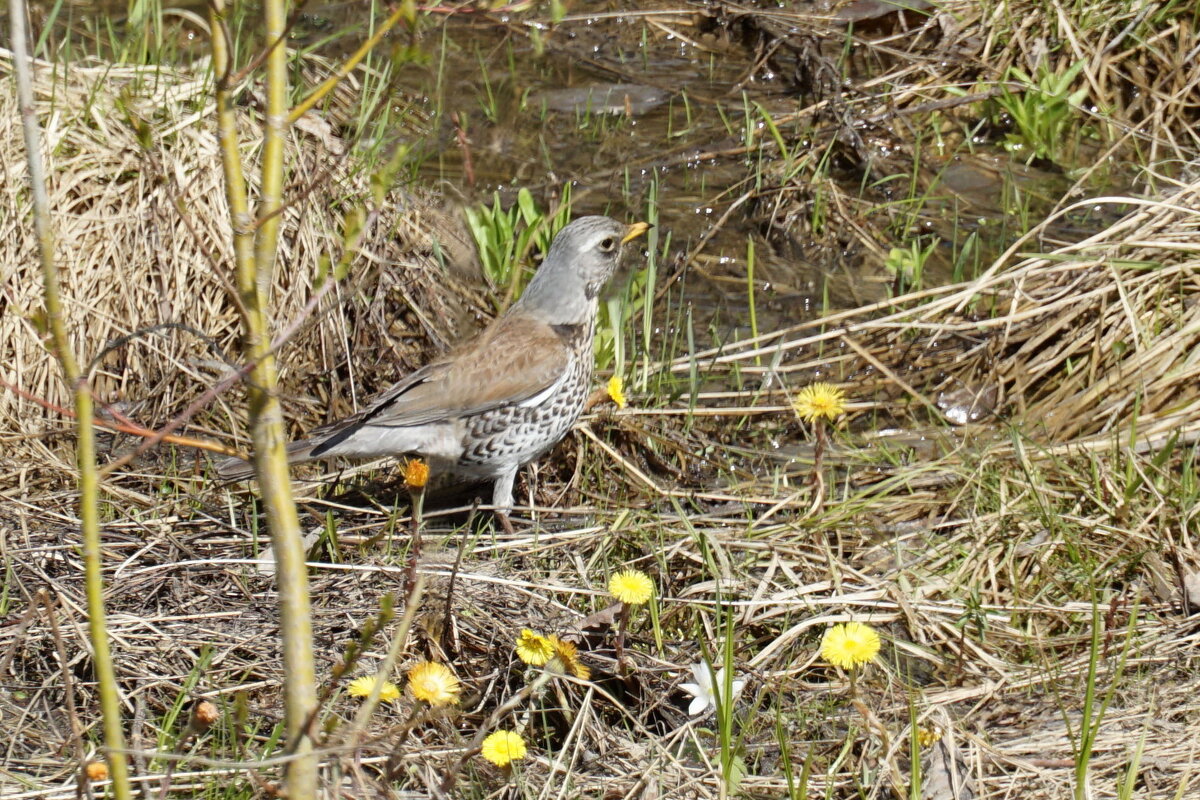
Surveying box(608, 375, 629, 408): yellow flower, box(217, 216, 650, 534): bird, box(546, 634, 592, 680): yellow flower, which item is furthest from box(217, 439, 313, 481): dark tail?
box(546, 634, 592, 680): yellow flower

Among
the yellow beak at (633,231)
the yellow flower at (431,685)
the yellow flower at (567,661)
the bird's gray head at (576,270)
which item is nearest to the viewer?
the yellow flower at (431,685)

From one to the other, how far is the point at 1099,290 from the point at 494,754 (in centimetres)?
321

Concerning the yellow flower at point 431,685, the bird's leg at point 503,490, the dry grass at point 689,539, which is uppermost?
the yellow flower at point 431,685

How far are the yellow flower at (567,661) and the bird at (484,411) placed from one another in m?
1.15

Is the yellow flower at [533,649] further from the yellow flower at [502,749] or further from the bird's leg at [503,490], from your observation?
the bird's leg at [503,490]

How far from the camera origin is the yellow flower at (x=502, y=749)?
275cm

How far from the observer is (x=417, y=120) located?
6543mm

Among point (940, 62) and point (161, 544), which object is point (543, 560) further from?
point (940, 62)

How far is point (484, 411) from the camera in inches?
178

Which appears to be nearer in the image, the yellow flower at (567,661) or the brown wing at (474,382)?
the yellow flower at (567,661)

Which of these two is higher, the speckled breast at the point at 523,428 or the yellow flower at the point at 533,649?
the yellow flower at the point at 533,649

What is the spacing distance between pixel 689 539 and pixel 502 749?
1.34 meters

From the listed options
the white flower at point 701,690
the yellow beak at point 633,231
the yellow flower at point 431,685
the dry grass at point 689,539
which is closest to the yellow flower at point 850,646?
the dry grass at point 689,539

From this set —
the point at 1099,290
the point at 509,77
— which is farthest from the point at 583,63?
the point at 1099,290
